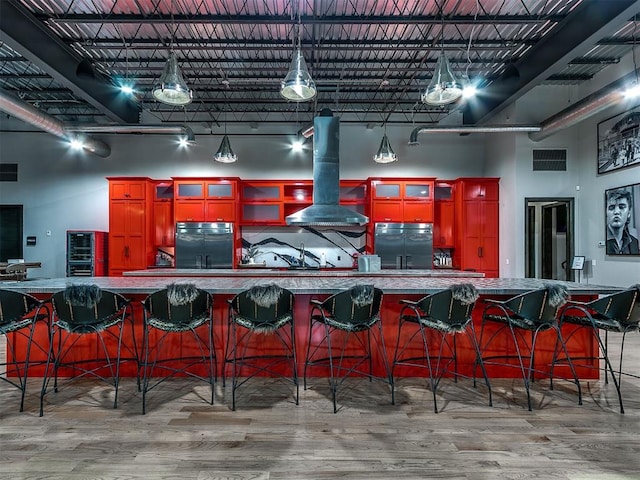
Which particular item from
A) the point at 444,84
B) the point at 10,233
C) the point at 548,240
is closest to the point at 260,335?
the point at 444,84

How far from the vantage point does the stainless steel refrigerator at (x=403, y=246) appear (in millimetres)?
7059

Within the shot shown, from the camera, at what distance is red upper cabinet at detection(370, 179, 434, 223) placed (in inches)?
282

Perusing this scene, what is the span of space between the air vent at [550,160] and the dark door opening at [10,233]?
34.2 ft

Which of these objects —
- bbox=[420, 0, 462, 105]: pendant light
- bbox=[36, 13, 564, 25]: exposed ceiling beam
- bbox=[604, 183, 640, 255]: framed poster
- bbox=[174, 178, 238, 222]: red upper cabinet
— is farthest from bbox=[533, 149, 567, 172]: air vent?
bbox=[174, 178, 238, 222]: red upper cabinet

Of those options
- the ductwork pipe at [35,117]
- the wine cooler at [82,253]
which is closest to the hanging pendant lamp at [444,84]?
the ductwork pipe at [35,117]

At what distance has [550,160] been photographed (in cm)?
652

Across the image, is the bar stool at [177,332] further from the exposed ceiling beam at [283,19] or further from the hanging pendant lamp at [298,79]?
the exposed ceiling beam at [283,19]

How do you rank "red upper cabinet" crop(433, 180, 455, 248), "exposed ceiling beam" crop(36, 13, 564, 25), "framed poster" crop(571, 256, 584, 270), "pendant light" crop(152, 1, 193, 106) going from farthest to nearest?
"red upper cabinet" crop(433, 180, 455, 248) → "framed poster" crop(571, 256, 584, 270) → "exposed ceiling beam" crop(36, 13, 564, 25) → "pendant light" crop(152, 1, 193, 106)

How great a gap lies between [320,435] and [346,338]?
98cm

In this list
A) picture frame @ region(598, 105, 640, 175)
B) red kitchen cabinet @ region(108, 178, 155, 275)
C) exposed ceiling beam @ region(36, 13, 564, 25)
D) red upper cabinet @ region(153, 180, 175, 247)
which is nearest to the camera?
exposed ceiling beam @ region(36, 13, 564, 25)

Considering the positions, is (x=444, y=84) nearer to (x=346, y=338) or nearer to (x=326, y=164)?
(x=326, y=164)

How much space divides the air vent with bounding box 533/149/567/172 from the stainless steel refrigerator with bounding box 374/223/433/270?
229 centimetres

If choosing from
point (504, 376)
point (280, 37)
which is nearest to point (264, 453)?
point (504, 376)

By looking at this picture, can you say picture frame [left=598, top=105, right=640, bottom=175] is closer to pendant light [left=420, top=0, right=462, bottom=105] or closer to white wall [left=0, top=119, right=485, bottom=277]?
white wall [left=0, top=119, right=485, bottom=277]
